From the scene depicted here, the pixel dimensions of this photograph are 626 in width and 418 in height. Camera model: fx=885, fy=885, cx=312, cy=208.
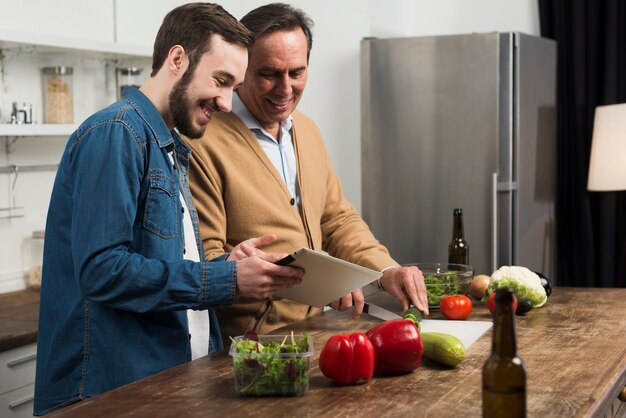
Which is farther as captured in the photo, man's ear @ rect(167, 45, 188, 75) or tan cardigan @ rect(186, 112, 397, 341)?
tan cardigan @ rect(186, 112, 397, 341)

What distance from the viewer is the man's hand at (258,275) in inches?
72.0

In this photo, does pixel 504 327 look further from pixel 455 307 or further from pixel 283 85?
pixel 283 85

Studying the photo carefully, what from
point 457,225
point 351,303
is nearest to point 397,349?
point 351,303

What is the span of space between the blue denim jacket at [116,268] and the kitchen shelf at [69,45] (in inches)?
49.5

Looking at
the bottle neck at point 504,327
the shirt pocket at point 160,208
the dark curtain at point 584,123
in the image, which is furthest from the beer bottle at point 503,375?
the dark curtain at point 584,123

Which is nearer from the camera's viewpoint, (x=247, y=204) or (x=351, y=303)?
(x=351, y=303)

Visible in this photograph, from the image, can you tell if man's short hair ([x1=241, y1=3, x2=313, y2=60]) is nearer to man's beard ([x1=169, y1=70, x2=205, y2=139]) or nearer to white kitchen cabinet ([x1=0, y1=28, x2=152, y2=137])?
man's beard ([x1=169, y1=70, x2=205, y2=139])

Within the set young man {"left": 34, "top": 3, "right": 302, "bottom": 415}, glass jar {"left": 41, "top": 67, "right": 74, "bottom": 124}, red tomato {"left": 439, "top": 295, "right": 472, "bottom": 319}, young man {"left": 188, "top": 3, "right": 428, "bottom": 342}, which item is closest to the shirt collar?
young man {"left": 188, "top": 3, "right": 428, "bottom": 342}

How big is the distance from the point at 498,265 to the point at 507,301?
3.23m

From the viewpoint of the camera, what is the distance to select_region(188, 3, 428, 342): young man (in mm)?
2309

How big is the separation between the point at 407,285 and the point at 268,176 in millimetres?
478

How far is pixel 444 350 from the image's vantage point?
5.82 ft

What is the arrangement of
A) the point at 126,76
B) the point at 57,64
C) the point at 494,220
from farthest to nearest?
1. the point at 494,220
2. the point at 126,76
3. the point at 57,64

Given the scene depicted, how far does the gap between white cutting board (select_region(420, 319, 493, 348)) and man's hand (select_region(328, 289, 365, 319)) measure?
0.16m
